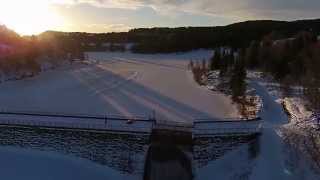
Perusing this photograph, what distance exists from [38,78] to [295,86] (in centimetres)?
4400

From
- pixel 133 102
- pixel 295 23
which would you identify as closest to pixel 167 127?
pixel 133 102

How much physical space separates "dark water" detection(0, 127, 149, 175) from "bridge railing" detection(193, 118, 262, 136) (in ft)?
14.0

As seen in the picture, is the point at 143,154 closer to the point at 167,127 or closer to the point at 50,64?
the point at 167,127

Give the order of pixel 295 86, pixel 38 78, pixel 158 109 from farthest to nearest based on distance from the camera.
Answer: pixel 38 78 → pixel 295 86 → pixel 158 109

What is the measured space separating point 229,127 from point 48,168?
13.4m

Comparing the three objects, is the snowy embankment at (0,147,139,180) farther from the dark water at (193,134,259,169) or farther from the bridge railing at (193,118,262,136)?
the bridge railing at (193,118,262,136)

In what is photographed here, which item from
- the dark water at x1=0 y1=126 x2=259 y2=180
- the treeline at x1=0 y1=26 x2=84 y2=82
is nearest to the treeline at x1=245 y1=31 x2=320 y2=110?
the dark water at x1=0 y1=126 x2=259 y2=180

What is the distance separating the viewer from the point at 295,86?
61531 millimetres

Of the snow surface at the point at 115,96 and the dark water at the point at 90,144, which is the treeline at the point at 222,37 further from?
the dark water at the point at 90,144

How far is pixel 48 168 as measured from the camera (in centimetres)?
4003

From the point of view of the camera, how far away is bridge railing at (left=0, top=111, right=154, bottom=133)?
1660 inches

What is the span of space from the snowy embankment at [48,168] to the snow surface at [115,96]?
1159 centimetres

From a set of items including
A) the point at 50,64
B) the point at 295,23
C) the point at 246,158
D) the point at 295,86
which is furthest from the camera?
the point at 295,23

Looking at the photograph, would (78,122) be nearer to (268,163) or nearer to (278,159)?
(268,163)
